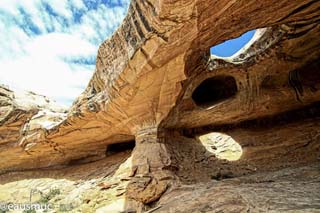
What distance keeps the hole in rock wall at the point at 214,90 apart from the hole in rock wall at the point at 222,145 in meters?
1.29

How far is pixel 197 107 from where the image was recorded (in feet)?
28.8

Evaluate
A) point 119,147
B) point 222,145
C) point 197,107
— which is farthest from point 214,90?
point 119,147

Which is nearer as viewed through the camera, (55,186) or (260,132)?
(260,132)

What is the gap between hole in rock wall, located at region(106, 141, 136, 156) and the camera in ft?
35.7

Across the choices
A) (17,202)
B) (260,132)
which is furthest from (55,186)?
(260,132)

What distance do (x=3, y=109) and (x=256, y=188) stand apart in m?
10.5

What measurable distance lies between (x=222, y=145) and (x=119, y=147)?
4.35 metres

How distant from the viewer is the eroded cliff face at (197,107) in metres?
4.83

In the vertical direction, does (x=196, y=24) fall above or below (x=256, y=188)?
above

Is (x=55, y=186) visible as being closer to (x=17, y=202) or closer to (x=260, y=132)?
(x=17, y=202)

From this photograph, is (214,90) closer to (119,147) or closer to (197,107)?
(197,107)

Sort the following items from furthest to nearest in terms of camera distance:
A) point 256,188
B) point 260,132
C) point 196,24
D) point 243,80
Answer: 1. point 260,132
2. point 243,80
3. point 196,24
4. point 256,188

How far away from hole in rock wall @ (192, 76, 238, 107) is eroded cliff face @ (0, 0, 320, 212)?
39 mm

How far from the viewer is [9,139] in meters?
11.2
